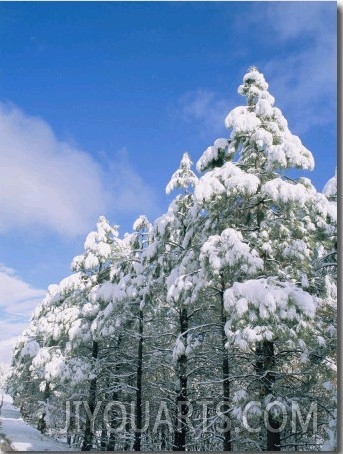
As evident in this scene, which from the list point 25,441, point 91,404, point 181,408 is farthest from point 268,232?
point 25,441

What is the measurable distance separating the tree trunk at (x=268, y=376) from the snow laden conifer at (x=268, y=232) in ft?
0.06

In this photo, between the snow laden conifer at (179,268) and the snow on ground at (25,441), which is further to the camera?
the snow on ground at (25,441)

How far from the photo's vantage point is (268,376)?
686 cm

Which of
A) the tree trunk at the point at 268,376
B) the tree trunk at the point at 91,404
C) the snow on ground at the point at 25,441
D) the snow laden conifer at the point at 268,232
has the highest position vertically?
the snow laden conifer at the point at 268,232

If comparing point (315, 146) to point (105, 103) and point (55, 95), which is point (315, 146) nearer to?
point (105, 103)

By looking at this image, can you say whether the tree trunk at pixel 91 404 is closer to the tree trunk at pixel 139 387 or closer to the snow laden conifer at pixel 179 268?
the tree trunk at pixel 139 387

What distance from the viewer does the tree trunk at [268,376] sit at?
6.36 metres

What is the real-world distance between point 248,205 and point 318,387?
3.49 meters

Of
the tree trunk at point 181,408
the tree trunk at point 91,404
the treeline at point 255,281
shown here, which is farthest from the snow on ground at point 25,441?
the tree trunk at point 181,408

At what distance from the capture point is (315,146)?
8219 mm

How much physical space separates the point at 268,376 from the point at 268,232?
8.24ft

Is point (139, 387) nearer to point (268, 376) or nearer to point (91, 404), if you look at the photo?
point (91, 404)

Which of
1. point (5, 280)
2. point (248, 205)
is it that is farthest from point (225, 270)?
point (5, 280)

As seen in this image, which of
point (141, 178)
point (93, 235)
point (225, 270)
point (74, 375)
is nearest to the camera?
point (225, 270)
